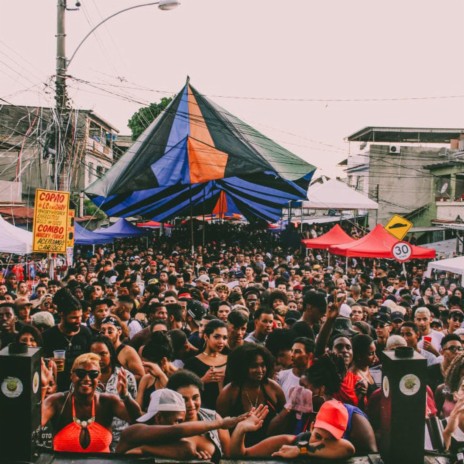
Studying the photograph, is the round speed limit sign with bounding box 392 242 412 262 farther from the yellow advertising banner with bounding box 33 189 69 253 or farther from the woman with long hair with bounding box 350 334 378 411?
the woman with long hair with bounding box 350 334 378 411

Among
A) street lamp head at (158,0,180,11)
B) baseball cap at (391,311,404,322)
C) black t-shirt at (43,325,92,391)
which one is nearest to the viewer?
black t-shirt at (43,325,92,391)

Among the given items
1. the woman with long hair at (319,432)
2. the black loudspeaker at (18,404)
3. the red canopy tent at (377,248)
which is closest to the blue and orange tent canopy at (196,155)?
the red canopy tent at (377,248)

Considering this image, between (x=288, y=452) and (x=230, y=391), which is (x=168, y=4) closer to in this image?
(x=230, y=391)

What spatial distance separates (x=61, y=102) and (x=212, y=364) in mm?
10078

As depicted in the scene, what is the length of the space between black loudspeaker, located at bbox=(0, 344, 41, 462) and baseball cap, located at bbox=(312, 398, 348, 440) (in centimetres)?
138

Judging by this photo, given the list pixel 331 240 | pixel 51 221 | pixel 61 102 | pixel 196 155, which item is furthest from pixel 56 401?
pixel 331 240

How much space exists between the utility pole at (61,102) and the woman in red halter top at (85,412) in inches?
405

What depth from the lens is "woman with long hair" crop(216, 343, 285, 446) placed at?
413cm

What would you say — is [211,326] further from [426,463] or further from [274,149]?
[274,149]

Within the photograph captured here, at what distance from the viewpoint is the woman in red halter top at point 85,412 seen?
11.6 feet

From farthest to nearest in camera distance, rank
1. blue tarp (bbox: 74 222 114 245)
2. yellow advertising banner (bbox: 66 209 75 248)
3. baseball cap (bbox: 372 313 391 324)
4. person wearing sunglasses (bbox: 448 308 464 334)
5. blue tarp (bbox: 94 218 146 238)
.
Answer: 1. blue tarp (bbox: 94 218 146 238)
2. blue tarp (bbox: 74 222 114 245)
3. yellow advertising banner (bbox: 66 209 75 248)
4. person wearing sunglasses (bbox: 448 308 464 334)
5. baseball cap (bbox: 372 313 391 324)

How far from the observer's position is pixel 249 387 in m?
4.18

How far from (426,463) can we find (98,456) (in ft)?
5.17

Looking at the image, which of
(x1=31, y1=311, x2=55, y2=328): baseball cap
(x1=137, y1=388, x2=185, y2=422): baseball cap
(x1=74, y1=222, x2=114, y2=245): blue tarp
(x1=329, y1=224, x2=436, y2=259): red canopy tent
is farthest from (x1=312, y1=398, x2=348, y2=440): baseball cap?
(x1=74, y1=222, x2=114, y2=245): blue tarp
